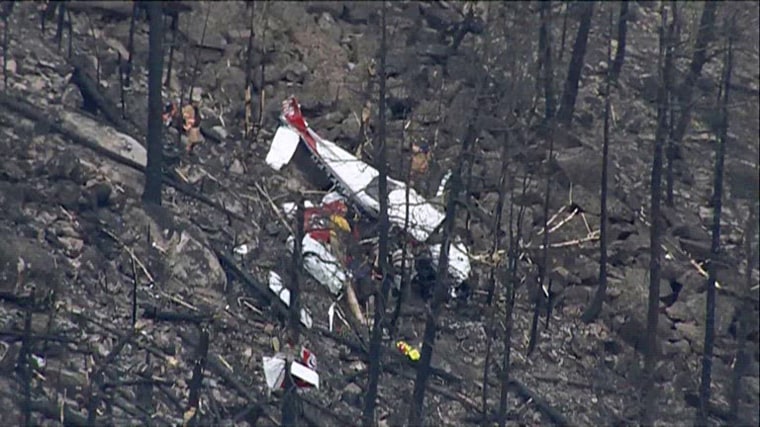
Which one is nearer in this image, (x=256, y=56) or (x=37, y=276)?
(x=37, y=276)

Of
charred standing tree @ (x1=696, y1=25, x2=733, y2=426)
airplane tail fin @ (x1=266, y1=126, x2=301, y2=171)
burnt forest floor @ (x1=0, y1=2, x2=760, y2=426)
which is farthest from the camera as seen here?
airplane tail fin @ (x1=266, y1=126, x2=301, y2=171)

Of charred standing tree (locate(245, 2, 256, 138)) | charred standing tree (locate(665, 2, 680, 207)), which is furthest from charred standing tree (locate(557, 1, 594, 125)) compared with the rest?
charred standing tree (locate(245, 2, 256, 138))

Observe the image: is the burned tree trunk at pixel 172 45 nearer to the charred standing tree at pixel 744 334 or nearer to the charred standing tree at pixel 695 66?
the charred standing tree at pixel 695 66

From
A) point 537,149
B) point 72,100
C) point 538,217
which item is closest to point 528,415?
point 538,217

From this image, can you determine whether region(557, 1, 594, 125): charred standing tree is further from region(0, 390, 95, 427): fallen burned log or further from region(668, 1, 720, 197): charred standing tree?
region(0, 390, 95, 427): fallen burned log

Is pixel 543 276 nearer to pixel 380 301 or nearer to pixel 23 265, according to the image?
pixel 380 301

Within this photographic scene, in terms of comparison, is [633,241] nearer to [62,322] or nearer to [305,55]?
[305,55]
